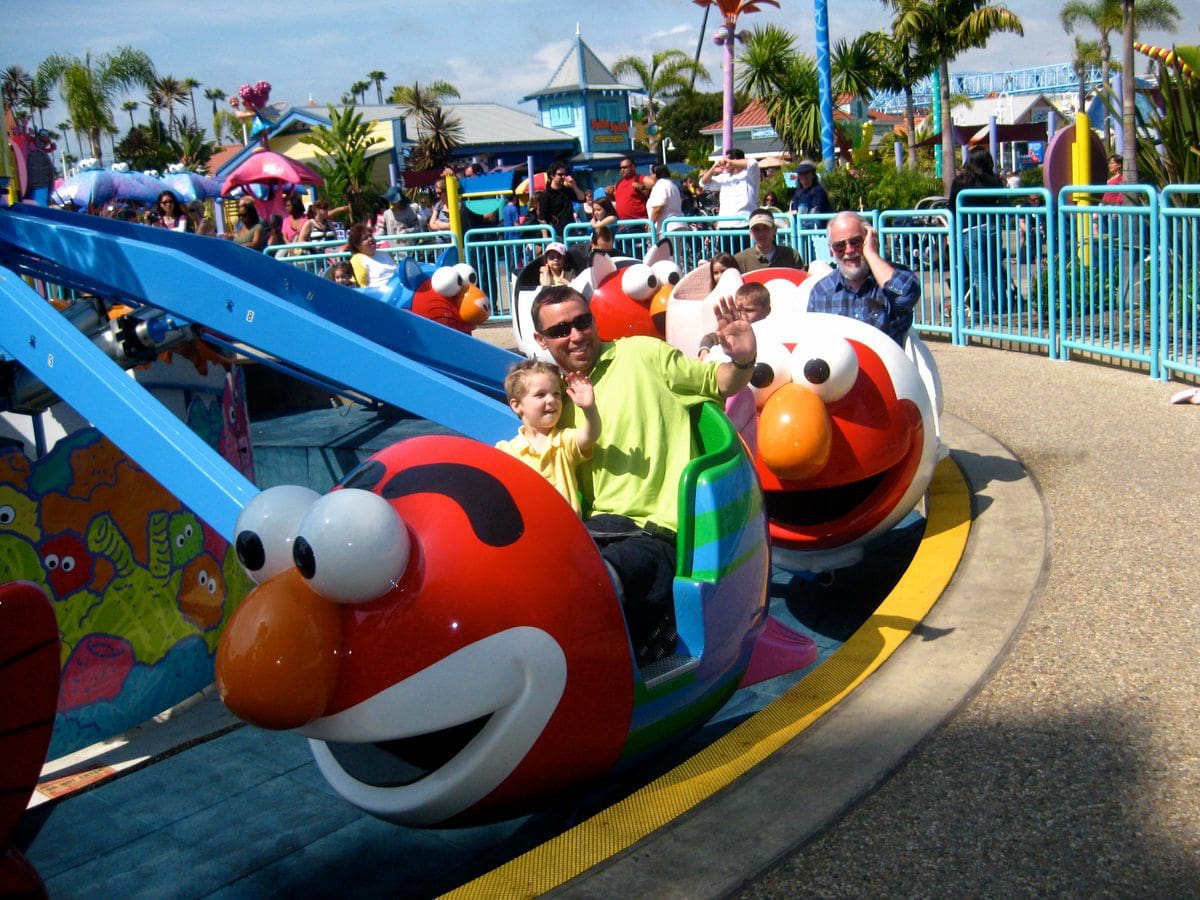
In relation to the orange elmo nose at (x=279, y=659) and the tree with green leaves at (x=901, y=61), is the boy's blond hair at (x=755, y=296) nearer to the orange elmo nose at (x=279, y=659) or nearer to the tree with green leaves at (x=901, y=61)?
the orange elmo nose at (x=279, y=659)

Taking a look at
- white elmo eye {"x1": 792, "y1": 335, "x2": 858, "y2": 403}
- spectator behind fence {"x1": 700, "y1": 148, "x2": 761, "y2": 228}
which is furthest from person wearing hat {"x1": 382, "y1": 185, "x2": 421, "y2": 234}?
white elmo eye {"x1": 792, "y1": 335, "x2": 858, "y2": 403}

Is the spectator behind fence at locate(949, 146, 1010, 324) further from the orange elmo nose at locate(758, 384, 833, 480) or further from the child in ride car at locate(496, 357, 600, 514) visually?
the child in ride car at locate(496, 357, 600, 514)

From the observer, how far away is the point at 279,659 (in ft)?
8.09

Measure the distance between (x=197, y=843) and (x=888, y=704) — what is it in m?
2.22

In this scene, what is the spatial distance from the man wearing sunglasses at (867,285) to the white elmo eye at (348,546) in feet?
11.2

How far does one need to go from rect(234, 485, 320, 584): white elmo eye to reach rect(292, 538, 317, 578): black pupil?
18 cm

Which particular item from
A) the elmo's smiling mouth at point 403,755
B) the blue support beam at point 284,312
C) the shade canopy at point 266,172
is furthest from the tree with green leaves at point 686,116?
the elmo's smiling mouth at point 403,755

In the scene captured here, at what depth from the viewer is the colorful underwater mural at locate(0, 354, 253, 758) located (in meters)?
4.74

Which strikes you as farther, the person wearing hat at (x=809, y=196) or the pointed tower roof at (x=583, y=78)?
the pointed tower roof at (x=583, y=78)

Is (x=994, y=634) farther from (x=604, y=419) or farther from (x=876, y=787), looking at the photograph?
(x=604, y=419)

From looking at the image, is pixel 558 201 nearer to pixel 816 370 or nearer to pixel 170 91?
pixel 816 370

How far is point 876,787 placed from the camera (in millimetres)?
2805

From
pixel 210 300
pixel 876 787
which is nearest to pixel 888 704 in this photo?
pixel 876 787

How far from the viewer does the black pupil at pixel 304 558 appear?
2.50 meters
